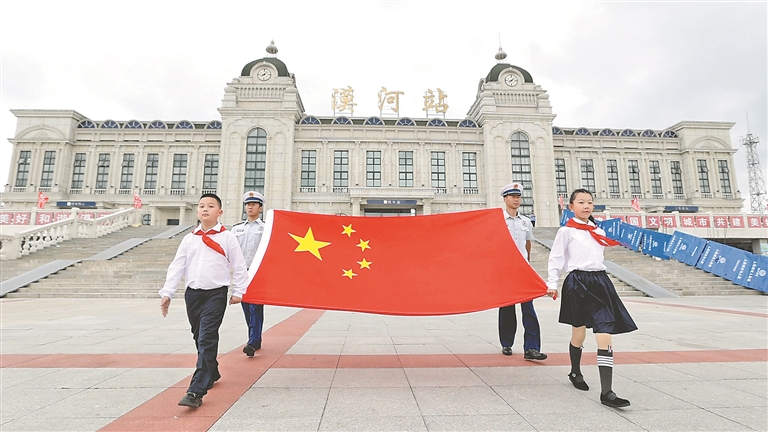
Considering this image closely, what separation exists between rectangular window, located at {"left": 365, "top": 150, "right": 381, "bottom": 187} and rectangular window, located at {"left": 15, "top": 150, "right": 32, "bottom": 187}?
31189 mm

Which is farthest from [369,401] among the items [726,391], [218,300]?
[726,391]

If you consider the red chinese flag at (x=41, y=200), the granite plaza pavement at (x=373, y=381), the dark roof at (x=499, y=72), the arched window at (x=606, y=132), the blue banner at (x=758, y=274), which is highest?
the dark roof at (x=499, y=72)

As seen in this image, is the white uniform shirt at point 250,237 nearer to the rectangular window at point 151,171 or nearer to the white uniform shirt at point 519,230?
the white uniform shirt at point 519,230

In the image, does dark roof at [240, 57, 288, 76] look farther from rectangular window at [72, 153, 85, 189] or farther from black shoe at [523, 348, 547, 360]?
black shoe at [523, 348, 547, 360]

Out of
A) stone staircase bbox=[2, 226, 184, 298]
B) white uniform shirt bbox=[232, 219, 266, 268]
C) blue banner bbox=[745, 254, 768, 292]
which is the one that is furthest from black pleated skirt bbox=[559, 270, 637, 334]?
blue banner bbox=[745, 254, 768, 292]

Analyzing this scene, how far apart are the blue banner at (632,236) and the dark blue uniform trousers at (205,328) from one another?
63.1 feet

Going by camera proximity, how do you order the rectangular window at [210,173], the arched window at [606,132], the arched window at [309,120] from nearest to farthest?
1. the arched window at [309,120]
2. the rectangular window at [210,173]
3. the arched window at [606,132]

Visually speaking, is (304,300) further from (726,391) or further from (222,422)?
(726,391)

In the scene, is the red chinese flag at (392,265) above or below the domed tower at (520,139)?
below

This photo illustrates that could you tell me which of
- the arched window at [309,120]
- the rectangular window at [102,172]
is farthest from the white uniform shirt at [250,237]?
the rectangular window at [102,172]

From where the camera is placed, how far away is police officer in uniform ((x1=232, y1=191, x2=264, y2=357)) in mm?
4578

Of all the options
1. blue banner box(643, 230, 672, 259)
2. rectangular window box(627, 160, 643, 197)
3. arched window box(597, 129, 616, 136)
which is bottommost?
blue banner box(643, 230, 672, 259)

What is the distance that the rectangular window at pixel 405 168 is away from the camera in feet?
113

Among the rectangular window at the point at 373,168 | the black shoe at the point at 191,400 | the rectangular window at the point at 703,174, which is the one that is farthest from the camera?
the rectangular window at the point at 703,174
